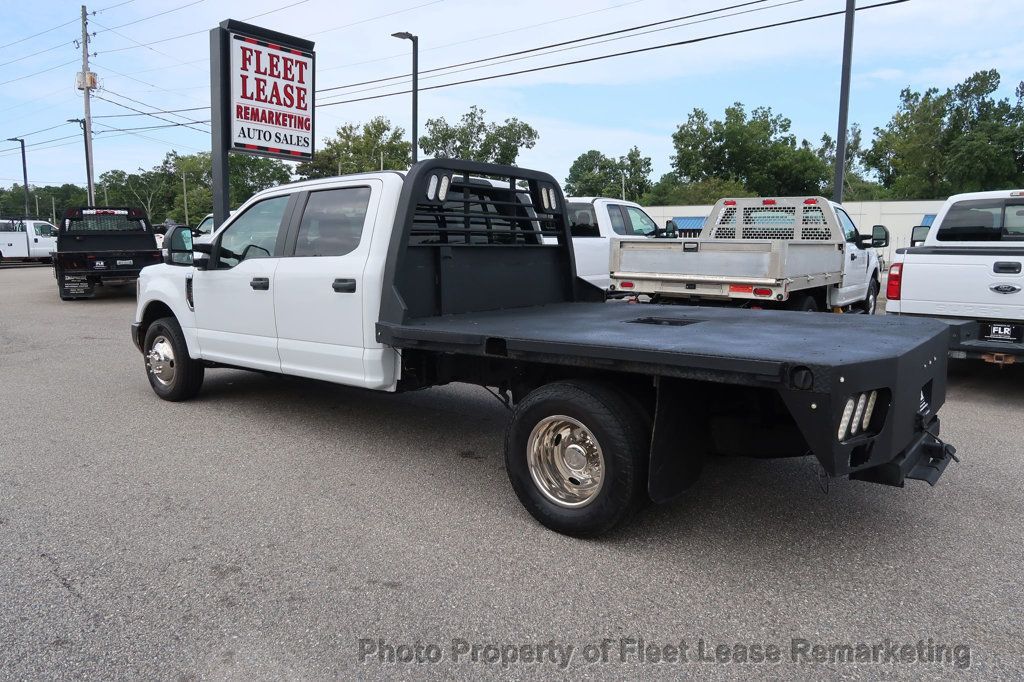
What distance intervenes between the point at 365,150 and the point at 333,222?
1807 inches

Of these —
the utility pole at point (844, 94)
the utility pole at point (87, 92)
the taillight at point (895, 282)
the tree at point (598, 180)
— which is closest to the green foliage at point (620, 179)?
the tree at point (598, 180)

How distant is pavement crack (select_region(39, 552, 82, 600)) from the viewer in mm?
3408

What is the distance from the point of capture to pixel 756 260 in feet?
26.2

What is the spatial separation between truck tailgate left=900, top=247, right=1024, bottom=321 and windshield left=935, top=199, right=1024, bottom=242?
1.38 meters

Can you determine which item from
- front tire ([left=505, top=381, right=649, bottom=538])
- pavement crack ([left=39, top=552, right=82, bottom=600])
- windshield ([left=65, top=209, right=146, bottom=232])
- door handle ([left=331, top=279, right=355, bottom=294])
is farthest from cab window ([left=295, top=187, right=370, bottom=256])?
windshield ([left=65, top=209, right=146, bottom=232])

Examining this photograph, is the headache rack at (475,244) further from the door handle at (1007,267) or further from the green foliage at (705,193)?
the green foliage at (705,193)

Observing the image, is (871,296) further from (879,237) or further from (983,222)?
(983,222)

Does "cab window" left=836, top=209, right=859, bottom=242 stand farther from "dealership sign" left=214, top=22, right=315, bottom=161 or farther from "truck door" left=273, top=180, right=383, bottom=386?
"dealership sign" left=214, top=22, right=315, bottom=161

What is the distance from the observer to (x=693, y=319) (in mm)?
4816

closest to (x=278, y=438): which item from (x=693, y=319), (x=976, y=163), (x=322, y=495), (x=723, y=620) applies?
(x=322, y=495)

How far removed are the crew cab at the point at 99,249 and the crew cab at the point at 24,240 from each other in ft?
59.6

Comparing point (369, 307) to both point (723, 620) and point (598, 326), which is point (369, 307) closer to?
point (598, 326)

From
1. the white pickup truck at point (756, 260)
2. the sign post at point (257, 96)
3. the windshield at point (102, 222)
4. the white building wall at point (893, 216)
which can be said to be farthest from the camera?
the white building wall at point (893, 216)

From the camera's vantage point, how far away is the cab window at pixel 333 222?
5.27 metres
